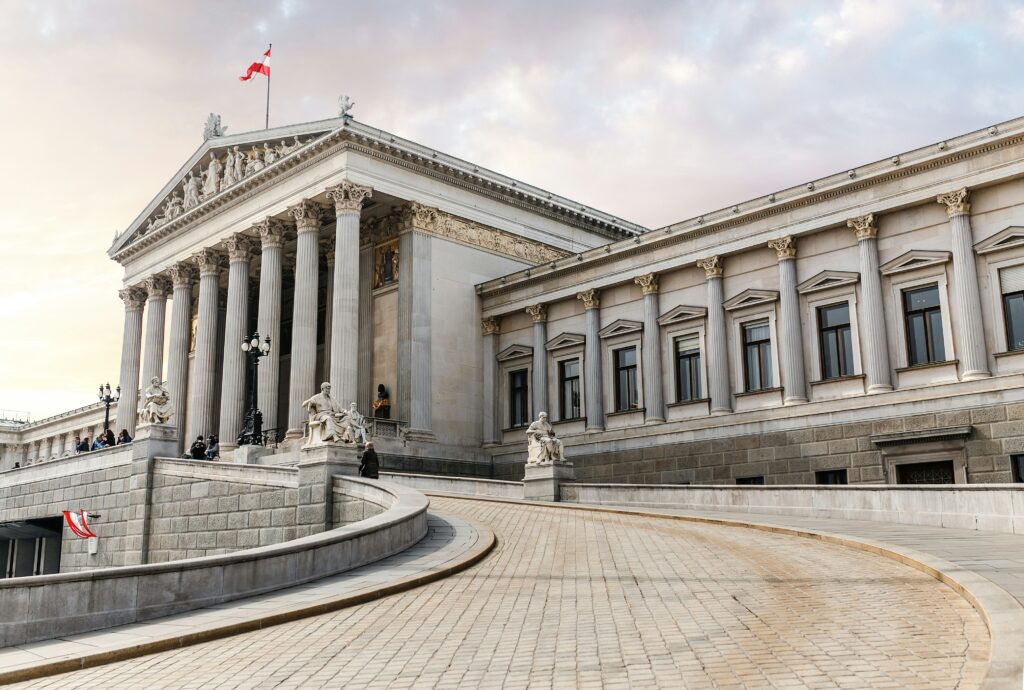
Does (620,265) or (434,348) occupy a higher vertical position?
(620,265)

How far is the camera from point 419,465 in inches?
1634

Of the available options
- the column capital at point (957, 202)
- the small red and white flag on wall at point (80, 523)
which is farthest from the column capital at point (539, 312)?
the small red and white flag on wall at point (80, 523)

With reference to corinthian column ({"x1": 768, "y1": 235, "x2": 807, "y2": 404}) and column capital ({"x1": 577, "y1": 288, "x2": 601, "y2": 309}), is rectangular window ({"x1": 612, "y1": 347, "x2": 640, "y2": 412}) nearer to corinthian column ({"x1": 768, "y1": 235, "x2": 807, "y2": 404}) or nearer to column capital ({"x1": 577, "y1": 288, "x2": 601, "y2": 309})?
column capital ({"x1": 577, "y1": 288, "x2": 601, "y2": 309})

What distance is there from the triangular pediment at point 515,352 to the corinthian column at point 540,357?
59cm

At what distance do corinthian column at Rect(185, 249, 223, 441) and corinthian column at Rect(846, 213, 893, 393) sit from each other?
30608 mm

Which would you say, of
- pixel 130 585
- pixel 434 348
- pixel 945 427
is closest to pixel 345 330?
pixel 434 348

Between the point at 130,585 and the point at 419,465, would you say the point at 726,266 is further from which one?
the point at 130,585

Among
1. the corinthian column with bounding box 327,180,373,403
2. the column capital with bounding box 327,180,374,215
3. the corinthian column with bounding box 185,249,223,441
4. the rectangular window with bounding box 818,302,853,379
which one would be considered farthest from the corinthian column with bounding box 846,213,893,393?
the corinthian column with bounding box 185,249,223,441

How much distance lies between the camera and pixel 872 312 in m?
32.6

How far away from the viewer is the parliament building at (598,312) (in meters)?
30.6

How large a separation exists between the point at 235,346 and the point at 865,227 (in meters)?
28.8

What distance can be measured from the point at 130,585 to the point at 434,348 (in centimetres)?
3243

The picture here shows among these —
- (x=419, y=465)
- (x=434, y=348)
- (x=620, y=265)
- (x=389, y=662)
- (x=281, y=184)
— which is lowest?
(x=389, y=662)

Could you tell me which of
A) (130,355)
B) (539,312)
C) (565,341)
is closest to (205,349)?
(130,355)
